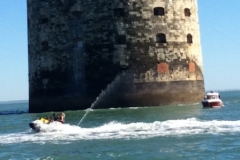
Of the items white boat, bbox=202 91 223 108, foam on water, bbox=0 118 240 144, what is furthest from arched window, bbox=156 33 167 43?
foam on water, bbox=0 118 240 144

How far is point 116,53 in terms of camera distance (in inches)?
1141

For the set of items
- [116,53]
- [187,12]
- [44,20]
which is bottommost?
[116,53]

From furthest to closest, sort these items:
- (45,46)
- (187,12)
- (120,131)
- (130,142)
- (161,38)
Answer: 1. (187,12)
2. (45,46)
3. (161,38)
4. (120,131)
5. (130,142)

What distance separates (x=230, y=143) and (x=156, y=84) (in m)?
16.0

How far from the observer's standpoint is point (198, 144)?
13484 mm

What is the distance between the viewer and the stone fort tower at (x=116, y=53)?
29000 mm

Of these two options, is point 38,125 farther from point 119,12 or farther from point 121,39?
point 119,12

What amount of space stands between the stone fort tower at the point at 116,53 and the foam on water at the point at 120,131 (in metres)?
9.80

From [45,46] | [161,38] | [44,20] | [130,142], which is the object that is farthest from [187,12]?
[130,142]

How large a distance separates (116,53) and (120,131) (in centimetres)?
1211

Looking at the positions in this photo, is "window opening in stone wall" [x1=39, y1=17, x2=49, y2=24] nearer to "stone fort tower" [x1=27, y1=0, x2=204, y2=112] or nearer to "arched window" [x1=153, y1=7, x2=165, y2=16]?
"stone fort tower" [x1=27, y1=0, x2=204, y2=112]

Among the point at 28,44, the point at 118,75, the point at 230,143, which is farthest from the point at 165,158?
the point at 28,44

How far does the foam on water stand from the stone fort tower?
980cm

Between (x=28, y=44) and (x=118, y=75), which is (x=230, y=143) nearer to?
(x=118, y=75)
